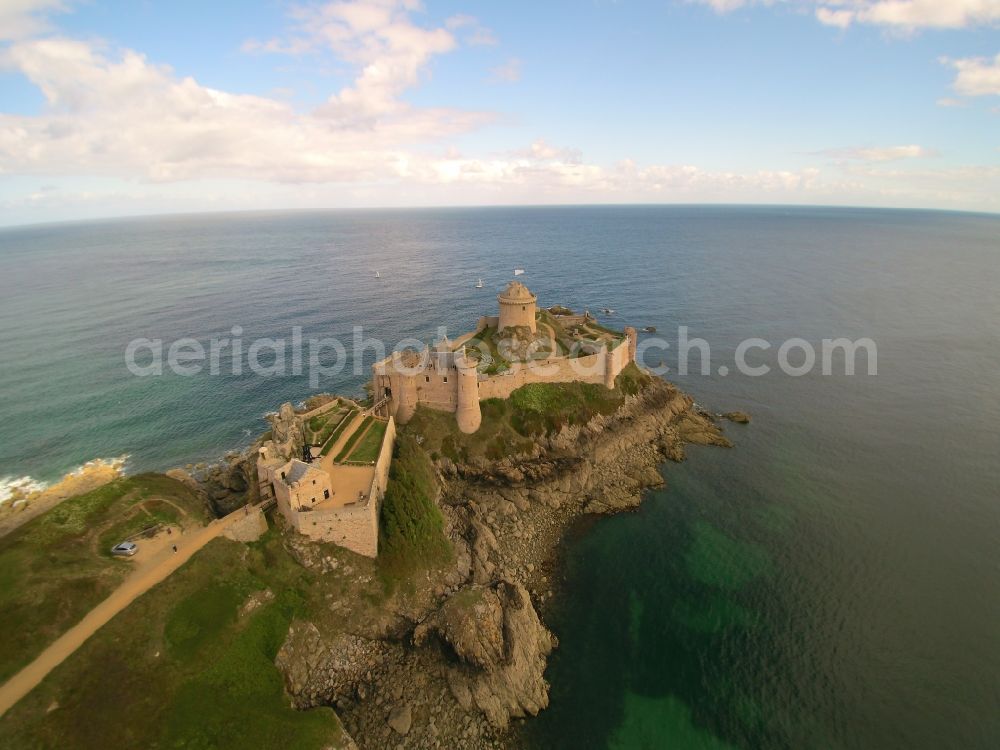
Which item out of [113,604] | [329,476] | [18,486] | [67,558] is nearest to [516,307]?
[329,476]

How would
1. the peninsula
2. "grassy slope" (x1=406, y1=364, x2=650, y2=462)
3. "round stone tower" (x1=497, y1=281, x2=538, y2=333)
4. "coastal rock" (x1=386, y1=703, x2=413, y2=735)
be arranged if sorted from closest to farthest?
the peninsula
"coastal rock" (x1=386, y1=703, x2=413, y2=735)
"grassy slope" (x1=406, y1=364, x2=650, y2=462)
"round stone tower" (x1=497, y1=281, x2=538, y2=333)

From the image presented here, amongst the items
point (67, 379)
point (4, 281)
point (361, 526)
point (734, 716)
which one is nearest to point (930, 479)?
point (734, 716)

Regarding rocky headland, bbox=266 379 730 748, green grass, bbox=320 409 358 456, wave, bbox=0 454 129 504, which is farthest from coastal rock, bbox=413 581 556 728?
wave, bbox=0 454 129 504

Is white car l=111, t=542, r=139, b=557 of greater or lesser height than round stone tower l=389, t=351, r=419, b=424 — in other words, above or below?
below

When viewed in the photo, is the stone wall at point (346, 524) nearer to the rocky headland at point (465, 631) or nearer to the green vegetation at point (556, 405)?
the rocky headland at point (465, 631)

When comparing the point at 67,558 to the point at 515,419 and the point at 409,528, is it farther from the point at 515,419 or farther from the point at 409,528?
the point at 515,419

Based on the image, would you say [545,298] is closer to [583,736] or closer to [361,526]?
[361,526]

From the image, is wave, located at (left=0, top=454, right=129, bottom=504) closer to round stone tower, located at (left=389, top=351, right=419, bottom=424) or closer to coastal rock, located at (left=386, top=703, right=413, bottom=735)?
round stone tower, located at (left=389, top=351, right=419, bottom=424)
